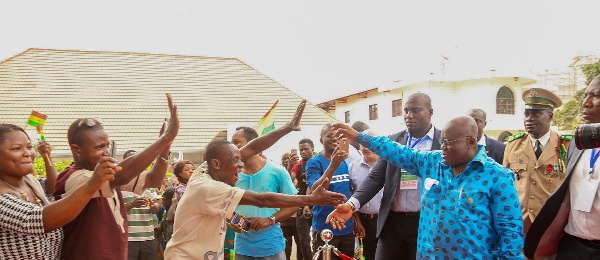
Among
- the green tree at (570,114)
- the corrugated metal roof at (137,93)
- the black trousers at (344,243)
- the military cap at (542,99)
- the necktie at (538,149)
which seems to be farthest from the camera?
the green tree at (570,114)

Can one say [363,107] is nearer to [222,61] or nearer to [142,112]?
[222,61]

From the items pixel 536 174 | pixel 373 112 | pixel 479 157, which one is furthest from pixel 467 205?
pixel 373 112

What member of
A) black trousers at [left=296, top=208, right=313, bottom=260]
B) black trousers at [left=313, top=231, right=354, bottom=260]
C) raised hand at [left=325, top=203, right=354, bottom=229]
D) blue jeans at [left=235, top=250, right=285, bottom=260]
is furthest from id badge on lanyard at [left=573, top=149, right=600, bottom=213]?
black trousers at [left=296, top=208, right=313, bottom=260]

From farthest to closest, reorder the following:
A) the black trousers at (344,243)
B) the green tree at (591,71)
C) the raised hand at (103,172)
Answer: the green tree at (591,71)
the black trousers at (344,243)
the raised hand at (103,172)

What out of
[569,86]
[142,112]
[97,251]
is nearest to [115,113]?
[142,112]

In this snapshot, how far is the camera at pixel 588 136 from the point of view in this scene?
279 cm

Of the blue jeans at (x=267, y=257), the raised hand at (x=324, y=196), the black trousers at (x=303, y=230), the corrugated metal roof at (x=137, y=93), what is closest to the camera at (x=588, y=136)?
the raised hand at (x=324, y=196)

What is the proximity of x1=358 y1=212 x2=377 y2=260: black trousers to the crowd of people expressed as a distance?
137 cm

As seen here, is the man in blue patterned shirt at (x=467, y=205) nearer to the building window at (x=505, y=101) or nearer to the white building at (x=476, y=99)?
the white building at (x=476, y=99)

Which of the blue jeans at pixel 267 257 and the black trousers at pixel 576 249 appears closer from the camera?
the black trousers at pixel 576 249

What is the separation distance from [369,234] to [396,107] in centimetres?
2586

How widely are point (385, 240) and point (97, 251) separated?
2.86 m

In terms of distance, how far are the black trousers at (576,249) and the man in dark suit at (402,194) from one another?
1.37 m

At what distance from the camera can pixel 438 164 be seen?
419cm
